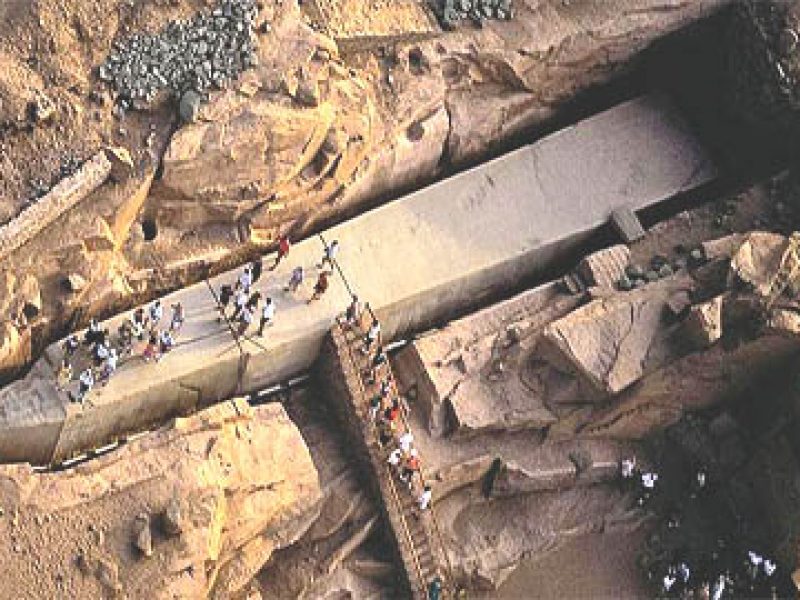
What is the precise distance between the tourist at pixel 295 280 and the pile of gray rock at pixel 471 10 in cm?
384

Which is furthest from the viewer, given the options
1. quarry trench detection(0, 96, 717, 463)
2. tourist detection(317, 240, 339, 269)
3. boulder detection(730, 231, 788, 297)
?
tourist detection(317, 240, 339, 269)

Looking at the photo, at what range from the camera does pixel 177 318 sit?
2117cm

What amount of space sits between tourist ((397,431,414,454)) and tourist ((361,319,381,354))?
115cm

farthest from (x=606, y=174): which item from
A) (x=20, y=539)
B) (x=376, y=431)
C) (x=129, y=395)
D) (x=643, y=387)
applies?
(x=20, y=539)

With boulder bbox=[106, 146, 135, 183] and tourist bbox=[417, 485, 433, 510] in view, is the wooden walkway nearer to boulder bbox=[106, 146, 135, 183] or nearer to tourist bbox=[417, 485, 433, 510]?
tourist bbox=[417, 485, 433, 510]

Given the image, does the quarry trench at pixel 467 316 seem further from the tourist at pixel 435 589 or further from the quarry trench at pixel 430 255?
the tourist at pixel 435 589

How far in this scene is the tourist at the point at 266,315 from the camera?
2144 centimetres

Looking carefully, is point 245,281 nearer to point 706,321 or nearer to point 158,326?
point 158,326

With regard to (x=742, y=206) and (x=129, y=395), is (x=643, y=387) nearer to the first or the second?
(x=742, y=206)

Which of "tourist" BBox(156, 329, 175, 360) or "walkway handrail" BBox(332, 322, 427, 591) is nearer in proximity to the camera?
"tourist" BBox(156, 329, 175, 360)

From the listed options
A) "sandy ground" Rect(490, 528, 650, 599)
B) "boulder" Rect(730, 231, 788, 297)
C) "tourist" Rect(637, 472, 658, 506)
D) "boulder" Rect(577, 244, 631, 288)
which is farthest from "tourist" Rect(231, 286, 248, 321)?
"boulder" Rect(730, 231, 788, 297)

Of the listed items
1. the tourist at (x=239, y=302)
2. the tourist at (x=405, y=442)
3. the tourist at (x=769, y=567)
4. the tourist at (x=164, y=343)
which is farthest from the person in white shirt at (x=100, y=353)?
the tourist at (x=769, y=567)

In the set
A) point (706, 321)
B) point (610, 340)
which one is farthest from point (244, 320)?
point (706, 321)

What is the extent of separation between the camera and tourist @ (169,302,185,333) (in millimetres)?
21188
